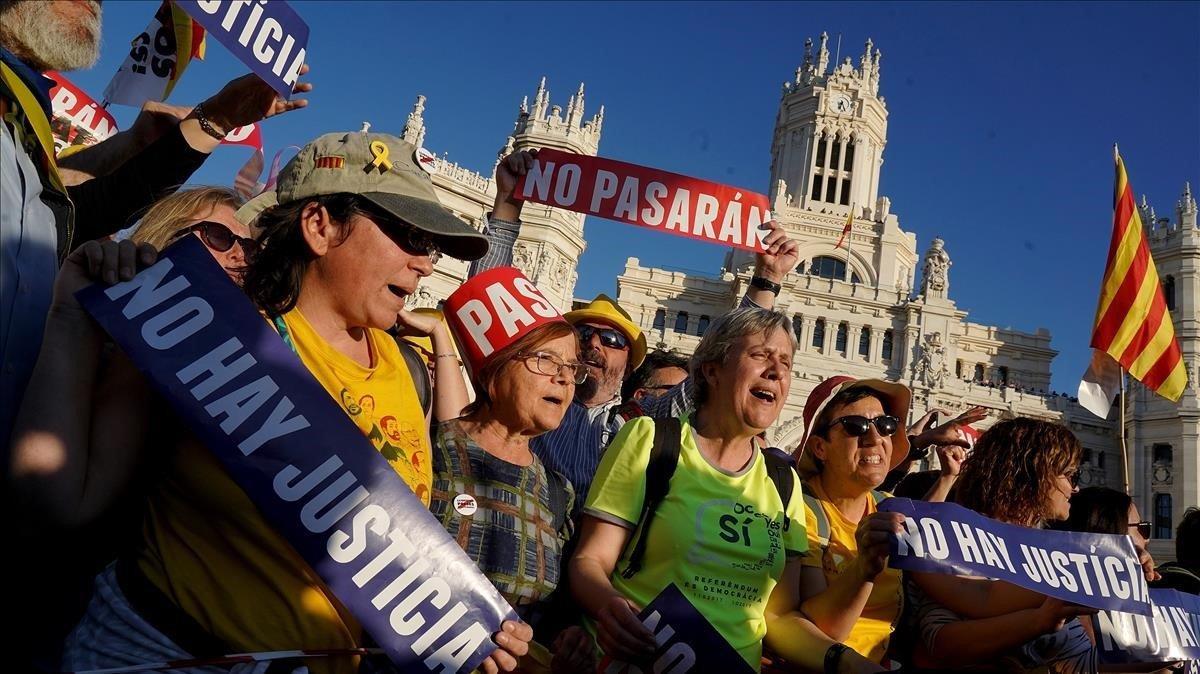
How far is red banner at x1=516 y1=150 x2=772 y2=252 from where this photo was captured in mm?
5973

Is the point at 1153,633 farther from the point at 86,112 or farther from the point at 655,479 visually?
the point at 86,112

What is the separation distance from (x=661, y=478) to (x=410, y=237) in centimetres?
136

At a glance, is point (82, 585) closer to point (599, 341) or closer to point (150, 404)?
point (150, 404)

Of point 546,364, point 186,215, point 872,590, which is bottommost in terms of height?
point 872,590

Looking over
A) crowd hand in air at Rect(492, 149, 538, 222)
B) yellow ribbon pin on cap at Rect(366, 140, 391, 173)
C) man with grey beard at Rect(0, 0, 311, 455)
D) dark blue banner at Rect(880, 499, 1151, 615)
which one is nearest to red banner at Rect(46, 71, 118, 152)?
crowd hand in air at Rect(492, 149, 538, 222)

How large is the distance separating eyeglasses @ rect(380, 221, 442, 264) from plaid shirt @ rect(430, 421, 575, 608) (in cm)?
86

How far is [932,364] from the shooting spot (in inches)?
1705

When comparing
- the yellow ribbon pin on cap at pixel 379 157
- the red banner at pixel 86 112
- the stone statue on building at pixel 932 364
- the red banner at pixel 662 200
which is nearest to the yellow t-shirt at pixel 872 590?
the yellow ribbon pin on cap at pixel 379 157

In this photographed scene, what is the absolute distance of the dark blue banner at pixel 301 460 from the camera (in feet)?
6.58

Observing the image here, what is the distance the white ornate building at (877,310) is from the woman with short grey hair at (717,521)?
33.6 m

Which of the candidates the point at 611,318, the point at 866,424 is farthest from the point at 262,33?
the point at 866,424

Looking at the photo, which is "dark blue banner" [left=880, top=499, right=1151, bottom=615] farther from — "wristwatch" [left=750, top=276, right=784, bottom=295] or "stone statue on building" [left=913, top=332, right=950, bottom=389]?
"stone statue on building" [left=913, top=332, right=950, bottom=389]

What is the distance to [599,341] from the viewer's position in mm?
5035

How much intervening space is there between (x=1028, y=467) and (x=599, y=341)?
2.34 meters
